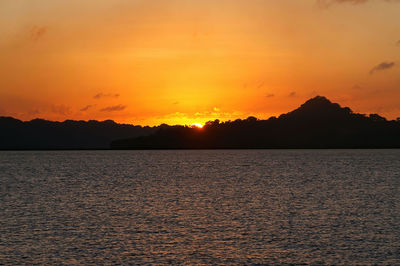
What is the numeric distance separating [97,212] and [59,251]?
76.1 feet

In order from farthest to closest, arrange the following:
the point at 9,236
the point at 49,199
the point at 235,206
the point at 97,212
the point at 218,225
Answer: the point at 49,199
the point at 235,206
the point at 97,212
the point at 218,225
the point at 9,236

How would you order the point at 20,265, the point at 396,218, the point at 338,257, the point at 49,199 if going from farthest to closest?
1. the point at 49,199
2. the point at 396,218
3. the point at 338,257
4. the point at 20,265

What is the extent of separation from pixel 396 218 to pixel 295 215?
35.6 feet

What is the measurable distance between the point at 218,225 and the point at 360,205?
27.2 metres

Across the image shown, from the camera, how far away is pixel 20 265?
3397 cm

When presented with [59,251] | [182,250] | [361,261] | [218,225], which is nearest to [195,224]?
[218,225]

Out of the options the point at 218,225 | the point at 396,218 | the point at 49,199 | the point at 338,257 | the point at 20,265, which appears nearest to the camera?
the point at 20,265

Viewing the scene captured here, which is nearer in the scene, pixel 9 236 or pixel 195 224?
pixel 9 236

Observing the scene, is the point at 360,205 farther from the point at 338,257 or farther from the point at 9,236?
the point at 9,236

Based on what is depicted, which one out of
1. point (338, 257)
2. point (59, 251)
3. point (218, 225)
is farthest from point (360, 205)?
point (59, 251)

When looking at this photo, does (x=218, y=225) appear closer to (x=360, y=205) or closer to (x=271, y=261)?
(x=271, y=261)

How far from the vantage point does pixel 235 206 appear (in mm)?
67500

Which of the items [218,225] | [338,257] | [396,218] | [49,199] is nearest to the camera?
[338,257]

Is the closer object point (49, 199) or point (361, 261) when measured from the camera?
point (361, 261)
